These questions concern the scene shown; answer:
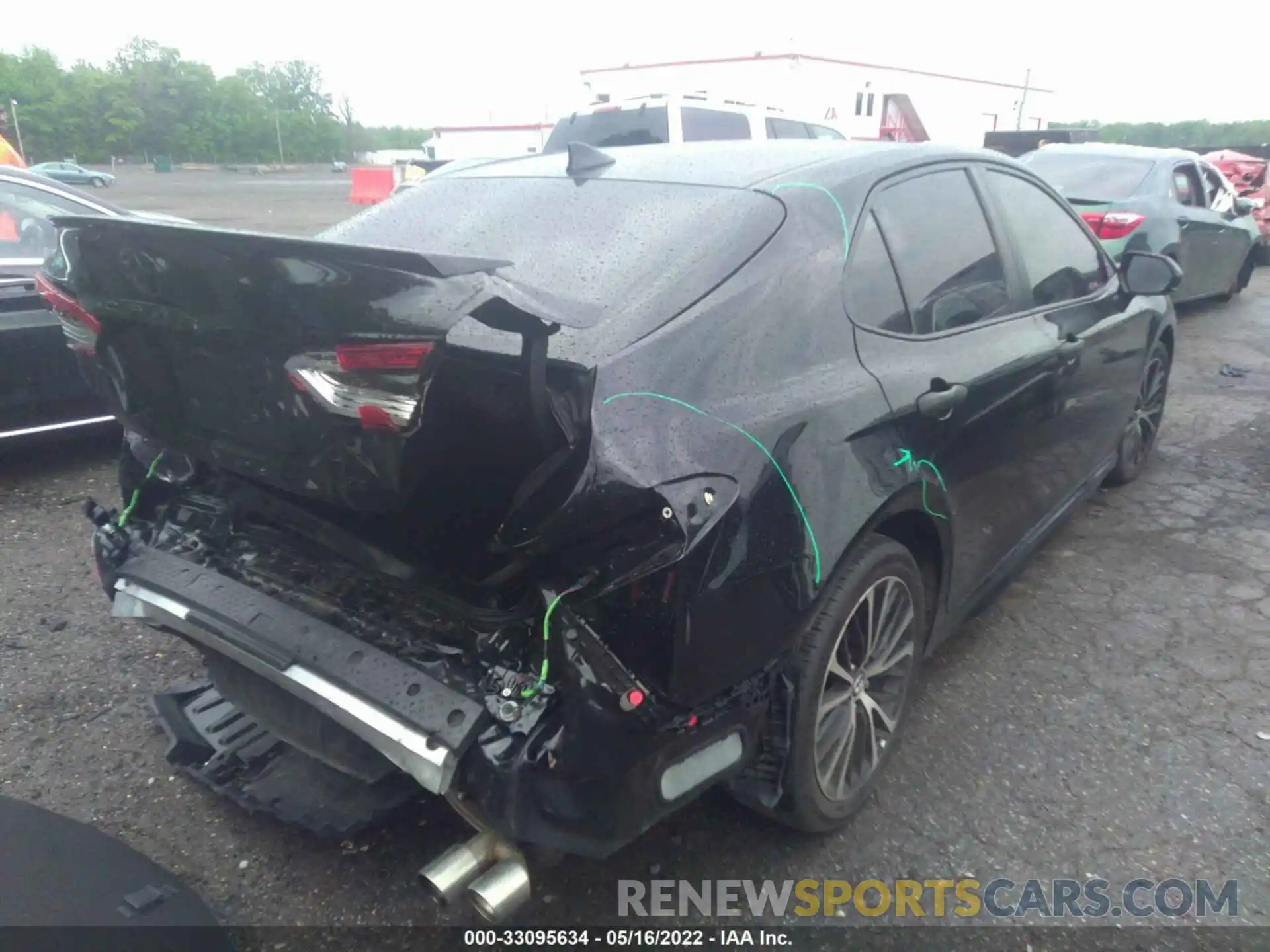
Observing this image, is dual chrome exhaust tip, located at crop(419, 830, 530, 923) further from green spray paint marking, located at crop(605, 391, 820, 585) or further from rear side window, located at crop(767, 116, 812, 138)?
rear side window, located at crop(767, 116, 812, 138)

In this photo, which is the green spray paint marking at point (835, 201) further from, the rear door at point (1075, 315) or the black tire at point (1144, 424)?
the black tire at point (1144, 424)

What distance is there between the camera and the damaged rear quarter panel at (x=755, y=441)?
1836 millimetres

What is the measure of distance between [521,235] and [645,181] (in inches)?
15.9

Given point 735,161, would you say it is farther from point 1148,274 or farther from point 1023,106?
point 1023,106

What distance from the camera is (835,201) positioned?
2.52m

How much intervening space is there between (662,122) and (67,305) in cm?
918

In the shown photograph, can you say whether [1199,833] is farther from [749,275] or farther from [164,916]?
[164,916]

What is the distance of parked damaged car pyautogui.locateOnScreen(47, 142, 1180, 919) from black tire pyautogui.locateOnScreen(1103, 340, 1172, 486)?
2.19 meters

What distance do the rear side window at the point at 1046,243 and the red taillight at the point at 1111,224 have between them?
4465 millimetres

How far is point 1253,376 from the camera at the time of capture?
772 cm

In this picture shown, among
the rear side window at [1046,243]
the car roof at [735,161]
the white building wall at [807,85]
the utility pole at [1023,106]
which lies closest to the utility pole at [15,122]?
the white building wall at [807,85]

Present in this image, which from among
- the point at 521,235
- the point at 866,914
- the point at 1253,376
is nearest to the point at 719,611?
the point at 866,914

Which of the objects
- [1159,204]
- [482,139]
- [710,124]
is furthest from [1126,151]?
[482,139]

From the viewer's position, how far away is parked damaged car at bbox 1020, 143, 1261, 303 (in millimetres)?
8055
